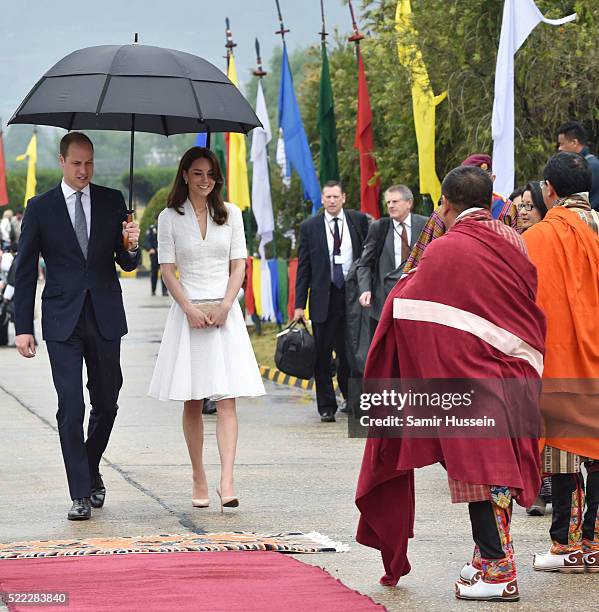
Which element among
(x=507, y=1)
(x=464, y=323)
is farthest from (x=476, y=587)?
(x=507, y=1)

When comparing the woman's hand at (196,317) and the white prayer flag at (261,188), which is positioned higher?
the white prayer flag at (261,188)

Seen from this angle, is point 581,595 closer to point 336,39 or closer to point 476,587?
point 476,587

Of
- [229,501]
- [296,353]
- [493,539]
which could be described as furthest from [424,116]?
[493,539]

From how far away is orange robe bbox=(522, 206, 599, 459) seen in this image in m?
6.55

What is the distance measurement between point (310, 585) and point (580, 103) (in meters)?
10.8

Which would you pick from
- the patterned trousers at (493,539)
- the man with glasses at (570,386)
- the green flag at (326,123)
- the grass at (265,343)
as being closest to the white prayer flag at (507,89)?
the green flag at (326,123)

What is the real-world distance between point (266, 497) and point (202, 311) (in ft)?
4.03

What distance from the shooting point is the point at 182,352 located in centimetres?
814

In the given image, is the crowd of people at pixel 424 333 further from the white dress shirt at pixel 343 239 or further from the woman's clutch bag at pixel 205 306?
the white dress shirt at pixel 343 239

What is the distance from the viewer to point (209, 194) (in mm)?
8234

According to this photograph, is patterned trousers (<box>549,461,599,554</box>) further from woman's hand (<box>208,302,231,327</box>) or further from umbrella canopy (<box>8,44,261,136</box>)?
umbrella canopy (<box>8,44,261,136</box>)

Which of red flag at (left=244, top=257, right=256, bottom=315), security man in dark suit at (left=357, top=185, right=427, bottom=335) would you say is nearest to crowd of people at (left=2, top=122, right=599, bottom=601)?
security man in dark suit at (left=357, top=185, right=427, bottom=335)

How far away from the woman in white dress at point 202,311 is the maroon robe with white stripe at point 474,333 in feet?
7.23

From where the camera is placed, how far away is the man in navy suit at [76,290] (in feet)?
25.9
